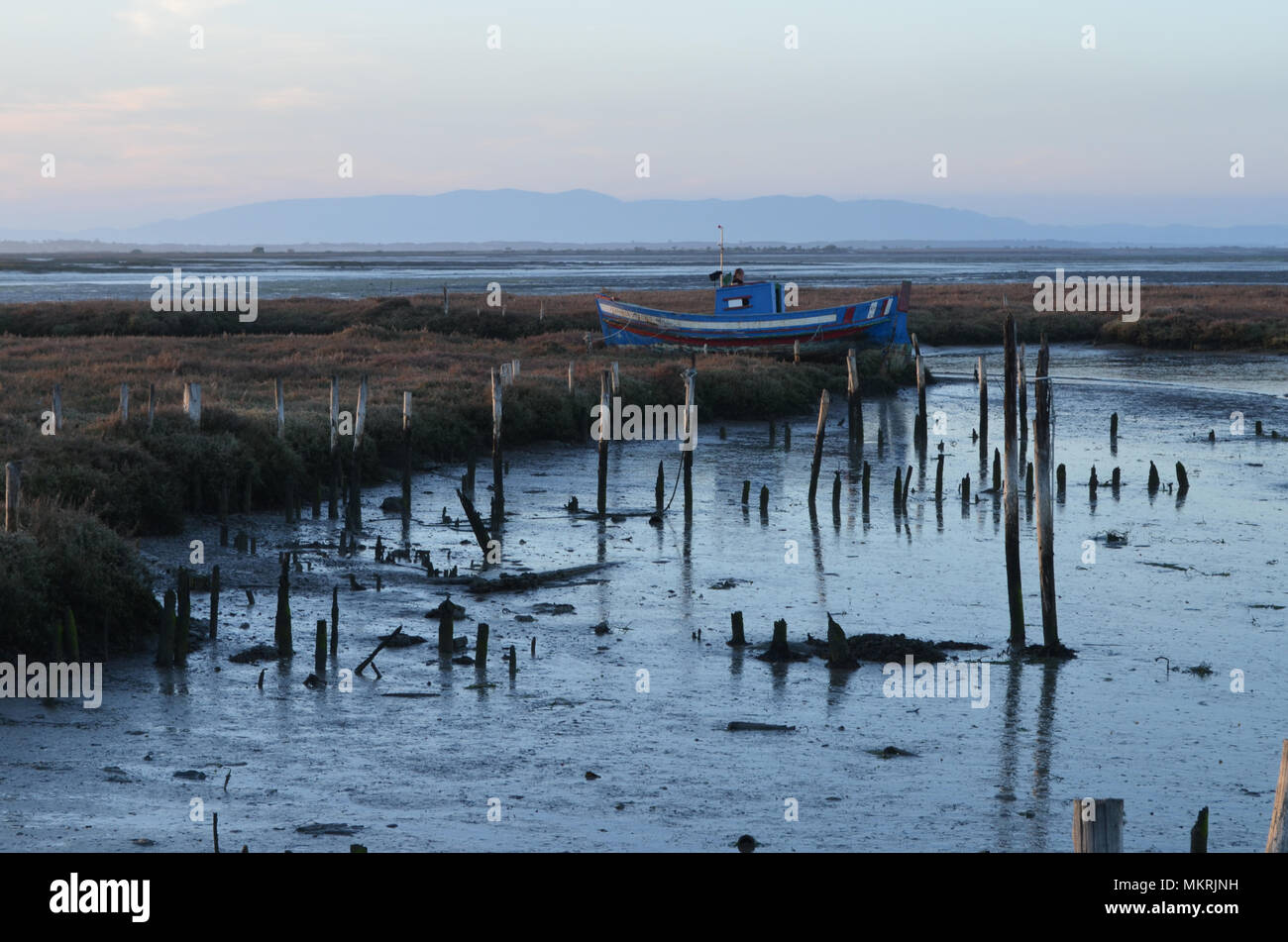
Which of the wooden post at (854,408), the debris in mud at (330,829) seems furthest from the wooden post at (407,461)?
the debris in mud at (330,829)

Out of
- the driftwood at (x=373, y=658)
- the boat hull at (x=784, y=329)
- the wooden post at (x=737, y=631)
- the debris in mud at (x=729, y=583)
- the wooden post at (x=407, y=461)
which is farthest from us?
the boat hull at (x=784, y=329)

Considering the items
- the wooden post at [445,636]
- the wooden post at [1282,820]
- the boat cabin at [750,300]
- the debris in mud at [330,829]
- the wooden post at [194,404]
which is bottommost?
the debris in mud at [330,829]

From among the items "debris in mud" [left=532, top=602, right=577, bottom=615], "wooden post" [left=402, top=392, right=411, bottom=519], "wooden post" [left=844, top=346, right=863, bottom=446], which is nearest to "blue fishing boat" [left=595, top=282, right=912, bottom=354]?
"wooden post" [left=844, top=346, right=863, bottom=446]

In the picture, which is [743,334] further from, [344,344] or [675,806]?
[675,806]

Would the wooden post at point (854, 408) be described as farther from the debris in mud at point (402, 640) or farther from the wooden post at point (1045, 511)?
the debris in mud at point (402, 640)

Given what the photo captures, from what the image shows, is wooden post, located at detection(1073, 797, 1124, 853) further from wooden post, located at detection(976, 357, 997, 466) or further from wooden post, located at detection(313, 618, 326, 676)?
wooden post, located at detection(976, 357, 997, 466)

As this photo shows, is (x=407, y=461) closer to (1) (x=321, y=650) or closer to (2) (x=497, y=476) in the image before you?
(2) (x=497, y=476)

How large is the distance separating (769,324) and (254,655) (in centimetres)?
3199

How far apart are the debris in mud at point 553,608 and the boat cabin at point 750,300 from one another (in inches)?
1127

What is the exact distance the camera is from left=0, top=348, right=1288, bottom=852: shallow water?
1040cm

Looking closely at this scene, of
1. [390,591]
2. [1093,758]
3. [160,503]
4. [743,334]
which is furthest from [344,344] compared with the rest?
[1093,758]

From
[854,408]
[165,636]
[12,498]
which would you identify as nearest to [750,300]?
[854,408]

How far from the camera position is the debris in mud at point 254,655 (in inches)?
580
